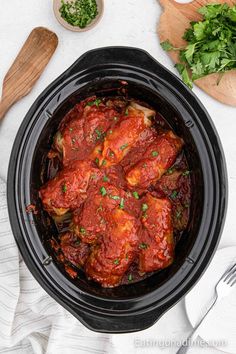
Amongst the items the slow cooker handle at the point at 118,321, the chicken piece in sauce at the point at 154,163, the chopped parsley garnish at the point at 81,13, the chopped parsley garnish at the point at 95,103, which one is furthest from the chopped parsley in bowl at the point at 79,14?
the slow cooker handle at the point at 118,321

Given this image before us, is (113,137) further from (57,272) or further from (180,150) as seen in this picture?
(57,272)

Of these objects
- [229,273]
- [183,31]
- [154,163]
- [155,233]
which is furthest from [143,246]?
[183,31]

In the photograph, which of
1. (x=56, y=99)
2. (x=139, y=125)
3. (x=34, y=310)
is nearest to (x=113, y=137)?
(x=139, y=125)

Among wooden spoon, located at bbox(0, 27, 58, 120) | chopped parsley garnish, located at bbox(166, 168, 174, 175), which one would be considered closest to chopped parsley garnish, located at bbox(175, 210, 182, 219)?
chopped parsley garnish, located at bbox(166, 168, 174, 175)

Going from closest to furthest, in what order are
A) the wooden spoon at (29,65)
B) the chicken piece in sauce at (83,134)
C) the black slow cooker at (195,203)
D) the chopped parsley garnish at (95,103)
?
the black slow cooker at (195,203), the chicken piece in sauce at (83,134), the chopped parsley garnish at (95,103), the wooden spoon at (29,65)

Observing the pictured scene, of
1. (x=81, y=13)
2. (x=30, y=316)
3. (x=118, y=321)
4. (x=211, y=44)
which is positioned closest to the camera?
(x=118, y=321)

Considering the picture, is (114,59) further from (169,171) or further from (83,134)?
(169,171)

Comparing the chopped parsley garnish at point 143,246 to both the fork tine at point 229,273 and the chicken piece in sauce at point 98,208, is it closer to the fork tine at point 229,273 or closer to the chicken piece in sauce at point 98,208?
the chicken piece in sauce at point 98,208
